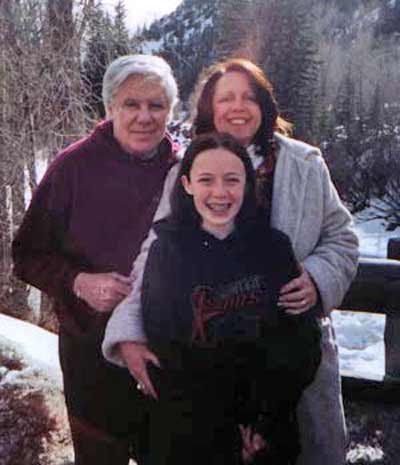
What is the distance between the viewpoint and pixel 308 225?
2270mm

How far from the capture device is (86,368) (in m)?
2.49

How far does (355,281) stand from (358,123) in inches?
1351

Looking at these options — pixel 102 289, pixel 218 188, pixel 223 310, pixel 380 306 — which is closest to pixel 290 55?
pixel 380 306

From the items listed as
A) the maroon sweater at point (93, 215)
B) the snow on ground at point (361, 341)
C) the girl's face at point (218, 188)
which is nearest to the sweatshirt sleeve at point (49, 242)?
the maroon sweater at point (93, 215)

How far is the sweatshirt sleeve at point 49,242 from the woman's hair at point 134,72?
1.13 ft

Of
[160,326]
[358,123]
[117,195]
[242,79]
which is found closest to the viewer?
[160,326]

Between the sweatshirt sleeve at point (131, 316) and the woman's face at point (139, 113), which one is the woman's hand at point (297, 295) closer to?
the sweatshirt sleeve at point (131, 316)

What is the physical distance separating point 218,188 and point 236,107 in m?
0.38

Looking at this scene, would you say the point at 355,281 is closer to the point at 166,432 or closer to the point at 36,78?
the point at 166,432

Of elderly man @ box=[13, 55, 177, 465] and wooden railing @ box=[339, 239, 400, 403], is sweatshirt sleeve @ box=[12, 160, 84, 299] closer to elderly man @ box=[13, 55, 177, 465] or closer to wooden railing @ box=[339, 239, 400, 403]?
elderly man @ box=[13, 55, 177, 465]

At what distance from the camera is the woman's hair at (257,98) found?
226 cm

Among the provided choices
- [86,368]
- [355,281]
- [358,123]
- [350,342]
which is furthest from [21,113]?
[358,123]

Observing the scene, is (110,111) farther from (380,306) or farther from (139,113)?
(380,306)

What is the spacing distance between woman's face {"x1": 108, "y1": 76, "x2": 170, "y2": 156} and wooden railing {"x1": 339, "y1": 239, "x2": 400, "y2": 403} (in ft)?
5.71
